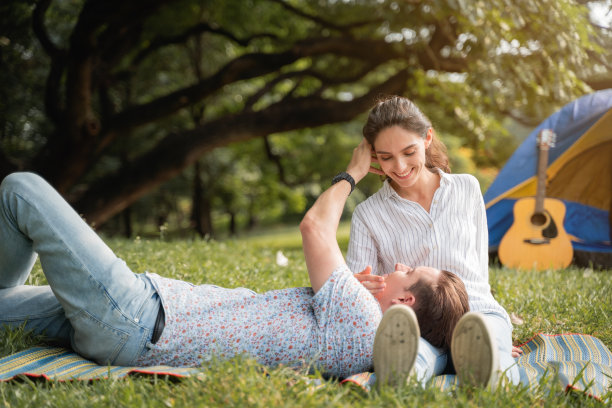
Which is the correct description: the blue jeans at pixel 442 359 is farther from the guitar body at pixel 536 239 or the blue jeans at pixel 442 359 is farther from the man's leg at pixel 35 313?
the guitar body at pixel 536 239

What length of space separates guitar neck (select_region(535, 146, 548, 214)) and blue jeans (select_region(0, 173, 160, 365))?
16.1 feet

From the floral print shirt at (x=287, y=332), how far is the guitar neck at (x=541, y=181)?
4.39 m

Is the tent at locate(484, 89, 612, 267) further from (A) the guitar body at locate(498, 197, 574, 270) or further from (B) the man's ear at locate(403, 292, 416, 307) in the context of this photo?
(B) the man's ear at locate(403, 292, 416, 307)

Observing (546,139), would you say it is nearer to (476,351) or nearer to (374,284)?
(374,284)

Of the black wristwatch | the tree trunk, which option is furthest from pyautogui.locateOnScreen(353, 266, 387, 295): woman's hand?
the tree trunk

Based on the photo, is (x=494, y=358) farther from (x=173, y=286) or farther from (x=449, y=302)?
(x=173, y=286)

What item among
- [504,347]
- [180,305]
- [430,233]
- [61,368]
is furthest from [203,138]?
[504,347]

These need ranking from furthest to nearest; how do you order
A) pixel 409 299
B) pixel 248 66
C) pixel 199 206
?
pixel 199 206, pixel 248 66, pixel 409 299

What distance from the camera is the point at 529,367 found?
2605mm

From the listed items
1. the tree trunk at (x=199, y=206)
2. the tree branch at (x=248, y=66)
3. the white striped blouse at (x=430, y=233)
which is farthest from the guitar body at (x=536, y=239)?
the tree trunk at (x=199, y=206)

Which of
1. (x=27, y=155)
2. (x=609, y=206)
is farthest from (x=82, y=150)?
(x=609, y=206)

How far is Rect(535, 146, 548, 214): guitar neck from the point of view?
599 centimetres

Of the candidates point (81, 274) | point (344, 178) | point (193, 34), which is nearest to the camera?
point (81, 274)

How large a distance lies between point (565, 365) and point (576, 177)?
15.7 ft
